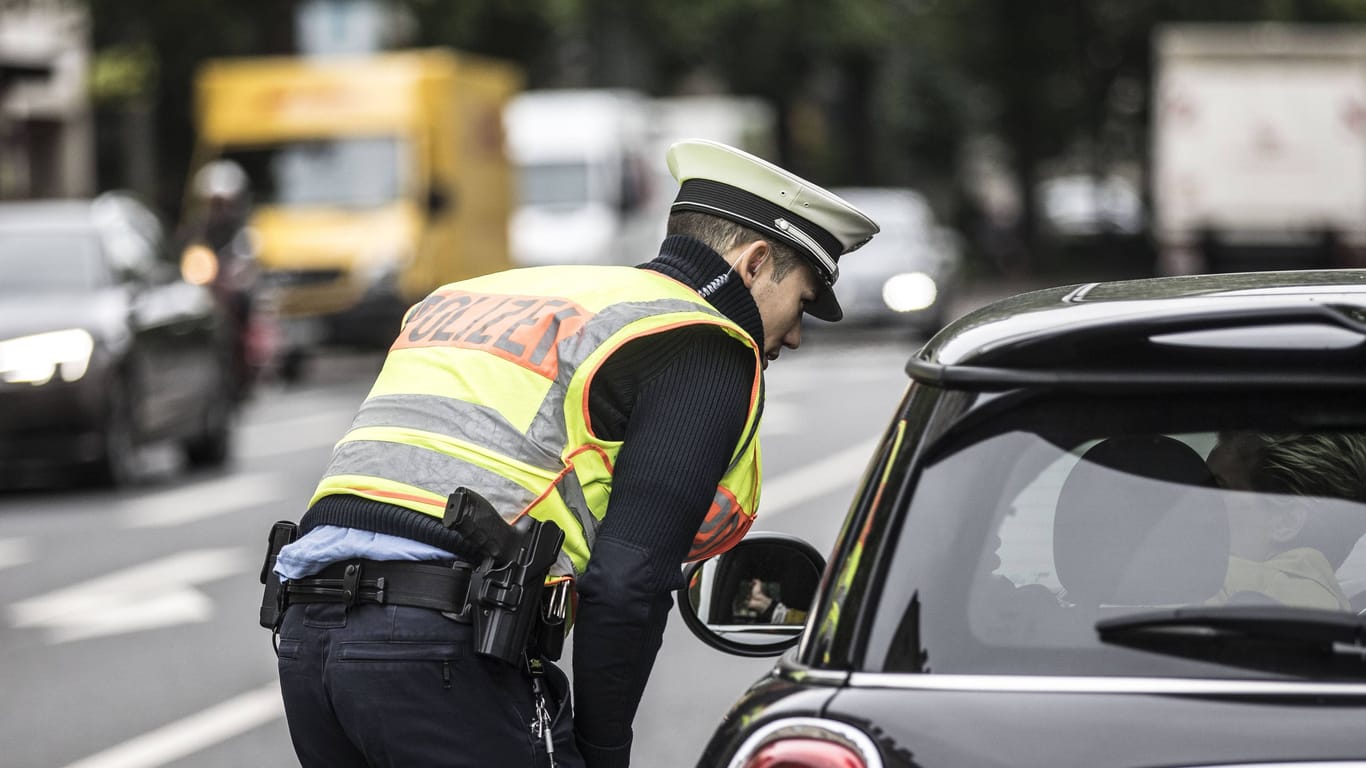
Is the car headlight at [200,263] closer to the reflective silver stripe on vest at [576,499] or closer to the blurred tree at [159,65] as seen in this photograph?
the blurred tree at [159,65]

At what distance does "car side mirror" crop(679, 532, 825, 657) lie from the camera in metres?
3.37

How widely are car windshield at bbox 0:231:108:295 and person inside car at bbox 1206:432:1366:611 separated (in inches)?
461

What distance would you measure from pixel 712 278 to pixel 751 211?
11 centimetres

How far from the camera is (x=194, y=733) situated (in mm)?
7363

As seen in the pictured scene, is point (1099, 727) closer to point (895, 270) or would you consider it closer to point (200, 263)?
point (200, 263)

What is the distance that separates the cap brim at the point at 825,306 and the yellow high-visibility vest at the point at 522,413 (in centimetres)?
27

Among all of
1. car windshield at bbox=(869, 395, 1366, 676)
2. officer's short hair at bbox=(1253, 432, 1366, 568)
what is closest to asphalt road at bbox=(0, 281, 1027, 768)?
officer's short hair at bbox=(1253, 432, 1366, 568)

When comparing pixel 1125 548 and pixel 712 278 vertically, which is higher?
pixel 712 278

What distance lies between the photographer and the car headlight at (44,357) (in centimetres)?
1312

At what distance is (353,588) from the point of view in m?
3.11

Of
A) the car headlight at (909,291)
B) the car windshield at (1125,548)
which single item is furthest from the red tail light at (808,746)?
the car headlight at (909,291)

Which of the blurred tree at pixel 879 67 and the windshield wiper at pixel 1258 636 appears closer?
the windshield wiper at pixel 1258 636

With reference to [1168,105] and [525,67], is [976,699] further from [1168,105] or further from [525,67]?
[525,67]

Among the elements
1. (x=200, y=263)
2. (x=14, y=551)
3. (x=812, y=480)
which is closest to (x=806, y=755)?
(x=14, y=551)
